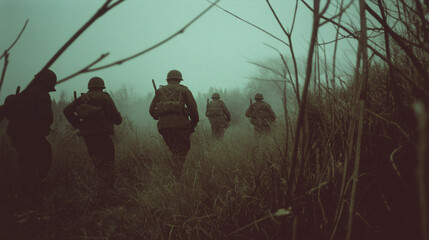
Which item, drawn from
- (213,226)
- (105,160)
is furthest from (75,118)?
(213,226)

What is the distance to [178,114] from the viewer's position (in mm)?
3928

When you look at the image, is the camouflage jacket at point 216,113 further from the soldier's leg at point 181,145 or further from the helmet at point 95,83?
the helmet at point 95,83

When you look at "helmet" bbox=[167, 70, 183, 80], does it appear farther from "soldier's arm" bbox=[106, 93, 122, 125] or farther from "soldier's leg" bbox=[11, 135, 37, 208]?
"soldier's leg" bbox=[11, 135, 37, 208]

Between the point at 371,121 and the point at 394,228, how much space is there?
0.55m

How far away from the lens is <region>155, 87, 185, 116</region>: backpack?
3865 millimetres

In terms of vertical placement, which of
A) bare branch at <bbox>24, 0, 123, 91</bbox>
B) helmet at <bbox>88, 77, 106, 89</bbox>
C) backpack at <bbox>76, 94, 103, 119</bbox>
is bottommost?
bare branch at <bbox>24, 0, 123, 91</bbox>

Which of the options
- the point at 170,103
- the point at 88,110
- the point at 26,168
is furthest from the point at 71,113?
the point at 170,103

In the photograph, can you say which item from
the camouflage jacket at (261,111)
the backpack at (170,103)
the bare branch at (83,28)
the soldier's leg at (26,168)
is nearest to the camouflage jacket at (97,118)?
the soldier's leg at (26,168)

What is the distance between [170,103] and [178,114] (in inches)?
8.6

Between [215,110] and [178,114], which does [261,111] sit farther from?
[178,114]

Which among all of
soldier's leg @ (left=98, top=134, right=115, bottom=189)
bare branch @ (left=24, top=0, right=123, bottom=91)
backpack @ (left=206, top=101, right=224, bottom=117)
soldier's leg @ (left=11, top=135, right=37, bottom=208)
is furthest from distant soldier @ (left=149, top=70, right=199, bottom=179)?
Result: backpack @ (left=206, top=101, right=224, bottom=117)

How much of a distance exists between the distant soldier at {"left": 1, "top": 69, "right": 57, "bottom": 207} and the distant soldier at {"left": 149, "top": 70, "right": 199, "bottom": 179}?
1561 millimetres

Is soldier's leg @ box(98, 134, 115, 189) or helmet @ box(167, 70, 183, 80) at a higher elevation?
helmet @ box(167, 70, 183, 80)

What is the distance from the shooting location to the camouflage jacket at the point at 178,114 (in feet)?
12.7
